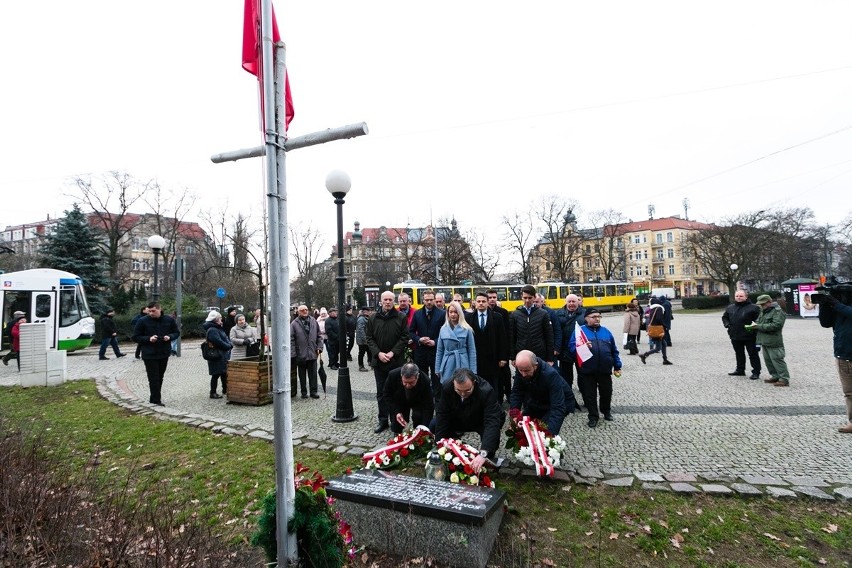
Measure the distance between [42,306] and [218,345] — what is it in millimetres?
13571

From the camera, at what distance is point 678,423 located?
5.99 metres

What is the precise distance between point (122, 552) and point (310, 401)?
6199 mm

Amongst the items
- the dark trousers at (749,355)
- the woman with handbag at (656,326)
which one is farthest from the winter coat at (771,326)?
the woman with handbag at (656,326)

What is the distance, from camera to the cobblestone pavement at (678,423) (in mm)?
4410

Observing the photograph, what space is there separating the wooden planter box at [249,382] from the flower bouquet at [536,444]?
528 cm

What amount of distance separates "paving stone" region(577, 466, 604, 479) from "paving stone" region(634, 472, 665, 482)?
343mm

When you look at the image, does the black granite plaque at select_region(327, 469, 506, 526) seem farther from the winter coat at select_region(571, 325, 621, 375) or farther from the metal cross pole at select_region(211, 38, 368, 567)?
the winter coat at select_region(571, 325, 621, 375)

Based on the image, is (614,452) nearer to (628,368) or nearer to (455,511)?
(455,511)

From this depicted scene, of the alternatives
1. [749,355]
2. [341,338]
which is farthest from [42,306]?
[749,355]

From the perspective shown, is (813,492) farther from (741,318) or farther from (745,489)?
(741,318)

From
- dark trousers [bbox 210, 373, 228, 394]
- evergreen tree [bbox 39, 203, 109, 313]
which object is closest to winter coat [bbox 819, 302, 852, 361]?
dark trousers [bbox 210, 373, 228, 394]

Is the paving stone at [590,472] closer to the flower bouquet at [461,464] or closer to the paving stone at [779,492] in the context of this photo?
the flower bouquet at [461,464]

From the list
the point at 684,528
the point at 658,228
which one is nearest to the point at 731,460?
the point at 684,528

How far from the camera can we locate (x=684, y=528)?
3.36 meters
